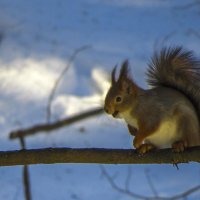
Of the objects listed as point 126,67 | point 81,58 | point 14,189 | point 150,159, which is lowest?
point 14,189

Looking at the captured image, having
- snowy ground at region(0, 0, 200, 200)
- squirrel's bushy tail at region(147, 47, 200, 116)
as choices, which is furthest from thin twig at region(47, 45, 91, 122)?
squirrel's bushy tail at region(147, 47, 200, 116)

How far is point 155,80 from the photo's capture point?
1152 mm

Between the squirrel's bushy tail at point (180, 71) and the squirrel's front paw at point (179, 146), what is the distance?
7cm

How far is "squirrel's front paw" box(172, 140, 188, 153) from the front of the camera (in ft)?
3.43

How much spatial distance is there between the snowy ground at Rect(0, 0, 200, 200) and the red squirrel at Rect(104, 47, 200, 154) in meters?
1.33

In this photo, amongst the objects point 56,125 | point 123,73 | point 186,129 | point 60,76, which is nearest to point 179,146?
point 186,129

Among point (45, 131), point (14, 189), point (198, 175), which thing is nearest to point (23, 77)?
point (45, 131)

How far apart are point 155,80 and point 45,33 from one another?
2135 mm

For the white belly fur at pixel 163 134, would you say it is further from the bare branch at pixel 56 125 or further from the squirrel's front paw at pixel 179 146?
the bare branch at pixel 56 125

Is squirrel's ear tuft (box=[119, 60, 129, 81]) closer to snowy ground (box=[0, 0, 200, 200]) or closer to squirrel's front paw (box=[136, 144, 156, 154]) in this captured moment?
squirrel's front paw (box=[136, 144, 156, 154])

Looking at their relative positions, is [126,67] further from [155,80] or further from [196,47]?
[196,47]

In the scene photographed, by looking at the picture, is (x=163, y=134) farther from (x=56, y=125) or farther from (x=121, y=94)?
(x=56, y=125)

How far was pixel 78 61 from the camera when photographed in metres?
3.04

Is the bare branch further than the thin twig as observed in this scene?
No
